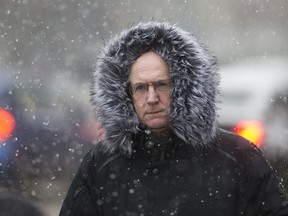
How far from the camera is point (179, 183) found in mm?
3619

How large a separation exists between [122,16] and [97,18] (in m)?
0.64

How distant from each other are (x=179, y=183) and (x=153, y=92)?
18.1 inches

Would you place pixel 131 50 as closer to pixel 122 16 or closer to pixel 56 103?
pixel 56 103

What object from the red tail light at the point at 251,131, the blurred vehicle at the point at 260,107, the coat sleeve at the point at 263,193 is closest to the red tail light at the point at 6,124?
the blurred vehicle at the point at 260,107

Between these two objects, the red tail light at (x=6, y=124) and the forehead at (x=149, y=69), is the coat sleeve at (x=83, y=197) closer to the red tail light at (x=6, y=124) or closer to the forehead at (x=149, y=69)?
the forehead at (x=149, y=69)

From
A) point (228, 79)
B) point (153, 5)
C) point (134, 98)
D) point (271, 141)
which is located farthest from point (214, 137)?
point (153, 5)

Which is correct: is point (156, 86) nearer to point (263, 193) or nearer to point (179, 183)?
point (179, 183)

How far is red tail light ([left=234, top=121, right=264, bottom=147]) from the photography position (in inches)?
341

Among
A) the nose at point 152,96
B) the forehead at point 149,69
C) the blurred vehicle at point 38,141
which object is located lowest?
the nose at point 152,96

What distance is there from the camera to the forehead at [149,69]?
3.67 m

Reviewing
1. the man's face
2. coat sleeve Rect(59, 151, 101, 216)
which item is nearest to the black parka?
coat sleeve Rect(59, 151, 101, 216)

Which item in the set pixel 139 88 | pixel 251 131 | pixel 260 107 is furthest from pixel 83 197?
pixel 260 107

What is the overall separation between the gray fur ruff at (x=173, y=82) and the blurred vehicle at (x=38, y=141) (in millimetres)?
5338

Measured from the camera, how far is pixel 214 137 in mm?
3691
